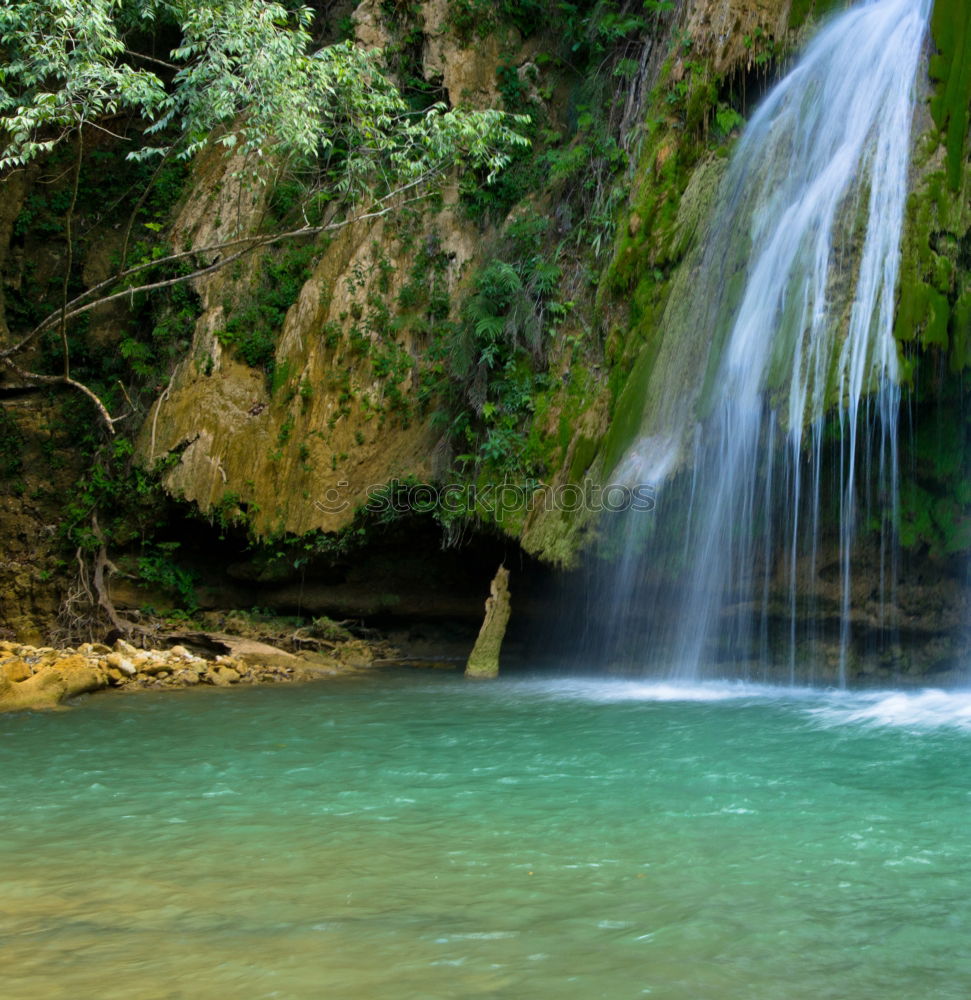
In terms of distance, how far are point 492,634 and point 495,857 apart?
343 inches

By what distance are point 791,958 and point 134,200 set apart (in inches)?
774

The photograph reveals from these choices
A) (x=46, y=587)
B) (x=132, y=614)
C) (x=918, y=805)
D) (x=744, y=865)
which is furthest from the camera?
(x=46, y=587)

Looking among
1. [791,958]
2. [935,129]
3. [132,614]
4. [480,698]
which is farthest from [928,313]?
[132,614]

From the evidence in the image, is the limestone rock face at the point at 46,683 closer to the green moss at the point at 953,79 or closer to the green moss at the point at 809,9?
the green moss at the point at 953,79

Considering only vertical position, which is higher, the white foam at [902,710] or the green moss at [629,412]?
the green moss at [629,412]

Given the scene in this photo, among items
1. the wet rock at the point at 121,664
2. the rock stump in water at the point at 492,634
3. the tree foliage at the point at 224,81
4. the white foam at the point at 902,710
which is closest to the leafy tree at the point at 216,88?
the tree foliage at the point at 224,81

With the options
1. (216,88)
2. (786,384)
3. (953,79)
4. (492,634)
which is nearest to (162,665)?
(492,634)

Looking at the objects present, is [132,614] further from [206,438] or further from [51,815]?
[51,815]

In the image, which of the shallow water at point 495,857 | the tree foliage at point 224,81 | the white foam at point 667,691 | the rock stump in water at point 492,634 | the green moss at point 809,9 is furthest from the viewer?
the rock stump in water at point 492,634

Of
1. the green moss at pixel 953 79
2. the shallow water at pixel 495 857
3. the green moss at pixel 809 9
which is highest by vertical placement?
the green moss at pixel 809 9

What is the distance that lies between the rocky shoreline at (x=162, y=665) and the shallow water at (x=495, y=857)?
1.61 m

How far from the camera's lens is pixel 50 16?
1243 cm

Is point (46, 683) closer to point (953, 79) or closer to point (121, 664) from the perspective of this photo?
point (121, 664)

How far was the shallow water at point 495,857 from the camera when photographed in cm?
384
